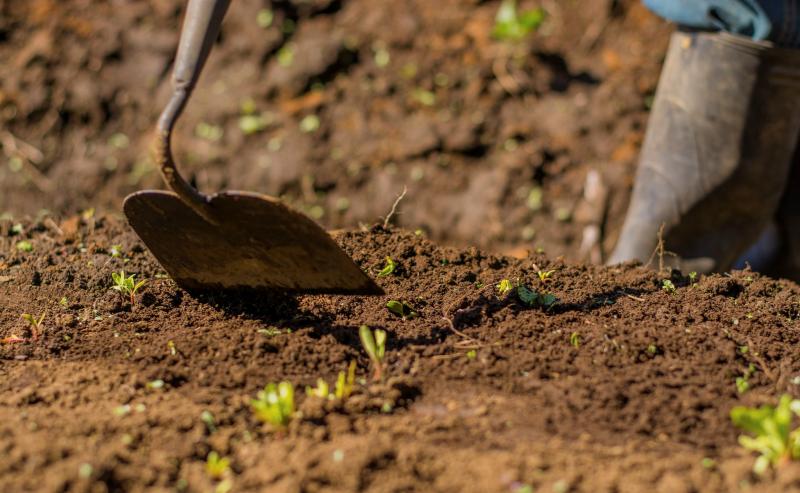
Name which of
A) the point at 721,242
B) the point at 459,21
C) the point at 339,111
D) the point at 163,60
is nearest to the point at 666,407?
the point at 721,242

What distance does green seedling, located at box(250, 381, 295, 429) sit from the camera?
6.04ft

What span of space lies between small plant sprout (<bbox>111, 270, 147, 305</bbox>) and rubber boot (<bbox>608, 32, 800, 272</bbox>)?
2.25m

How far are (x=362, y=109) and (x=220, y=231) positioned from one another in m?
2.96

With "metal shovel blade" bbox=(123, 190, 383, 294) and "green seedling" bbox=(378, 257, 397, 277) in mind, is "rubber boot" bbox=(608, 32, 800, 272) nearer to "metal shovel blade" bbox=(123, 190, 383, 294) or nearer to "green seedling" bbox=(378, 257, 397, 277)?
"green seedling" bbox=(378, 257, 397, 277)

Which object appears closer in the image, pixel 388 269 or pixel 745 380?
pixel 745 380

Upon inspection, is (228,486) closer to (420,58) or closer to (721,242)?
(721,242)

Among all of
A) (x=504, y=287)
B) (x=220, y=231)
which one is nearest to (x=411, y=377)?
(x=504, y=287)

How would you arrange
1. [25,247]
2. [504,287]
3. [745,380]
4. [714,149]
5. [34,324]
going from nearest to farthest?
1. [745,380]
2. [34,324]
3. [504,287]
4. [25,247]
5. [714,149]

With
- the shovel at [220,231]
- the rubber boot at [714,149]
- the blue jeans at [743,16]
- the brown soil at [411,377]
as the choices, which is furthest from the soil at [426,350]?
the blue jeans at [743,16]

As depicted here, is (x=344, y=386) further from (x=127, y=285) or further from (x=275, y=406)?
(x=127, y=285)

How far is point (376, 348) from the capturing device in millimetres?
2115

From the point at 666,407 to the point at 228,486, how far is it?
0.95m

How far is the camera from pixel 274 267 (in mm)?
2289

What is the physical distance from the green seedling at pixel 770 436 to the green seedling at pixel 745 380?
0.27 metres
